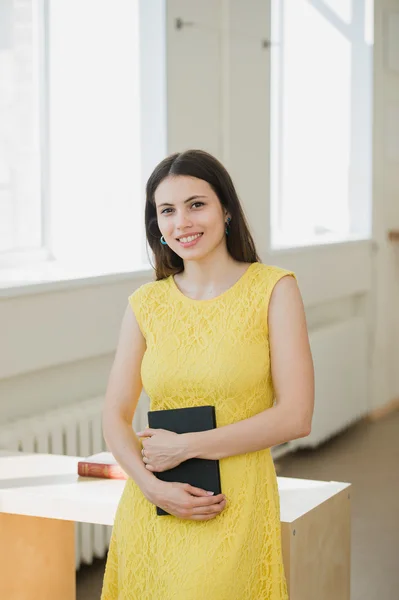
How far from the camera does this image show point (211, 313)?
1.73m

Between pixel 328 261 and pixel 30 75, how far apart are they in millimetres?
2377

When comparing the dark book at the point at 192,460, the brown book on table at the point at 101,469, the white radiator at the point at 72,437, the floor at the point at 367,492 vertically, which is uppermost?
the dark book at the point at 192,460

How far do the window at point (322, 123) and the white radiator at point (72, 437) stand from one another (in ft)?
7.62

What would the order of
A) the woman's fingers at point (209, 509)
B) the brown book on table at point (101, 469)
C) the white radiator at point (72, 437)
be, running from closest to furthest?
the woman's fingers at point (209, 509) < the brown book on table at point (101, 469) < the white radiator at point (72, 437)

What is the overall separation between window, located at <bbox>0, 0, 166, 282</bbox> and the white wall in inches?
4.9

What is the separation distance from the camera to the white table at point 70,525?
2254mm

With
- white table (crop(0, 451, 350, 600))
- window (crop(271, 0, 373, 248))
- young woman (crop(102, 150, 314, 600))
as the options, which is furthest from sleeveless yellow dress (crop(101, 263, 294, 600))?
window (crop(271, 0, 373, 248))

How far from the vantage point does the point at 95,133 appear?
12.6 feet

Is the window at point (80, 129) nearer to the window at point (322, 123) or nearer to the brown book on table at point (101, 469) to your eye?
the brown book on table at point (101, 469)

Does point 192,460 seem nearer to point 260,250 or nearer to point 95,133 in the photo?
point 95,133

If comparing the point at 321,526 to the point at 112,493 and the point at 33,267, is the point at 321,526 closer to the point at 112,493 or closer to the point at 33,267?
the point at 112,493

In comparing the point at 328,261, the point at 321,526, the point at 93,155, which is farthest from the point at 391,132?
the point at 321,526

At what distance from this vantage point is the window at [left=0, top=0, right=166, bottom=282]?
11.6 feet

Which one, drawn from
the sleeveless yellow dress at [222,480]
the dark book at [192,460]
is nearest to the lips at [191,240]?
the sleeveless yellow dress at [222,480]
